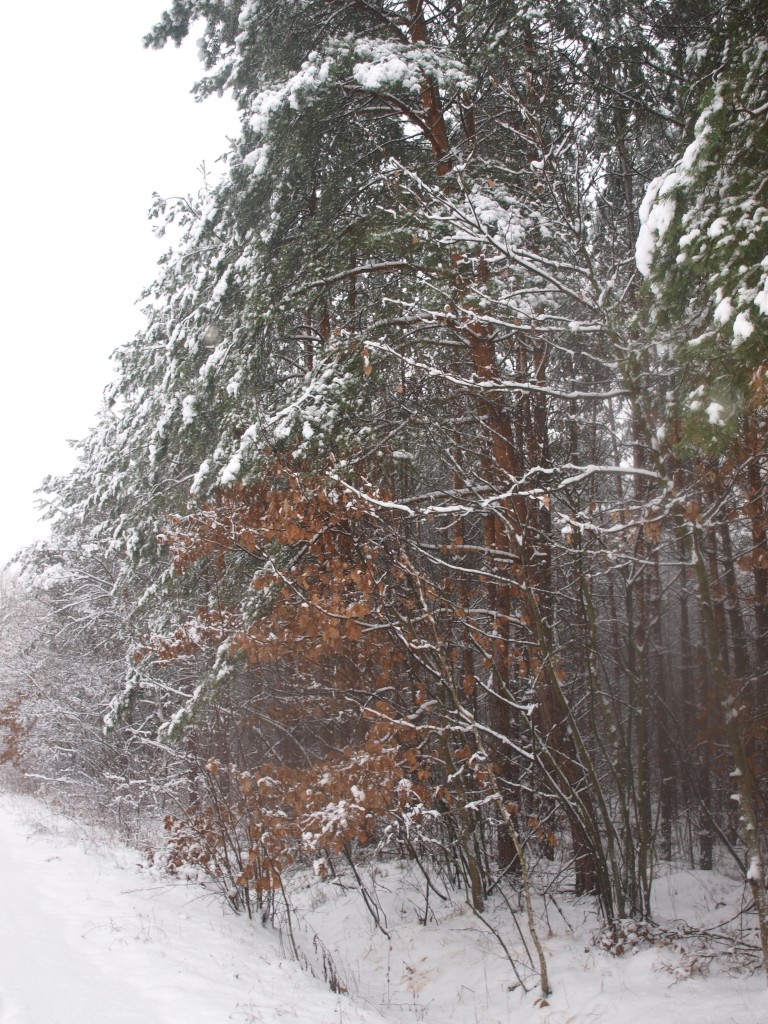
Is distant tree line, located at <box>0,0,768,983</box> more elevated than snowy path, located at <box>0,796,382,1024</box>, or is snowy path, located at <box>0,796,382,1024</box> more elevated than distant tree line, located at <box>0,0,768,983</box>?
distant tree line, located at <box>0,0,768,983</box>

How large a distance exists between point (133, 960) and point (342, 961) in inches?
94.9

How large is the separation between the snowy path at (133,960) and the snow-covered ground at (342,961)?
16 mm

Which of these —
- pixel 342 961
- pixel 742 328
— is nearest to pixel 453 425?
pixel 742 328

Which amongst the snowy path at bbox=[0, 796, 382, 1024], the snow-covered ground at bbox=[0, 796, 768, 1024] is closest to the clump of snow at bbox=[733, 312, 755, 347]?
the snow-covered ground at bbox=[0, 796, 768, 1024]

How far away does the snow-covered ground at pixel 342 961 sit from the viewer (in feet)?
13.4

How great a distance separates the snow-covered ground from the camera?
4070 millimetres

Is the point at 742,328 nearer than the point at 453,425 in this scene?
Yes

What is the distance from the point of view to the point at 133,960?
467cm

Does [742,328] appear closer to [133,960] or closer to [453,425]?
[453,425]

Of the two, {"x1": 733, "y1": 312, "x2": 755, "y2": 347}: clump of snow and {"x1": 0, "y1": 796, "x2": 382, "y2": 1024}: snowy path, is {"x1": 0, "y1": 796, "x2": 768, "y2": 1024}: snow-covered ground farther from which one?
{"x1": 733, "y1": 312, "x2": 755, "y2": 347}: clump of snow

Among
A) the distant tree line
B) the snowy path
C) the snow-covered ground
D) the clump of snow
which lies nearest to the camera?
the clump of snow

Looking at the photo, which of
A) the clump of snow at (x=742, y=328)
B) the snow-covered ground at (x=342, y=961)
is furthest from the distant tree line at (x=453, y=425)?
the snow-covered ground at (x=342, y=961)

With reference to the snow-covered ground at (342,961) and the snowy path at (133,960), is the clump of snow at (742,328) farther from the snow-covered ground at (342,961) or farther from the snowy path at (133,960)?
the snowy path at (133,960)

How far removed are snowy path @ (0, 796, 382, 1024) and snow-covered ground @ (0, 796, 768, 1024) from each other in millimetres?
16
